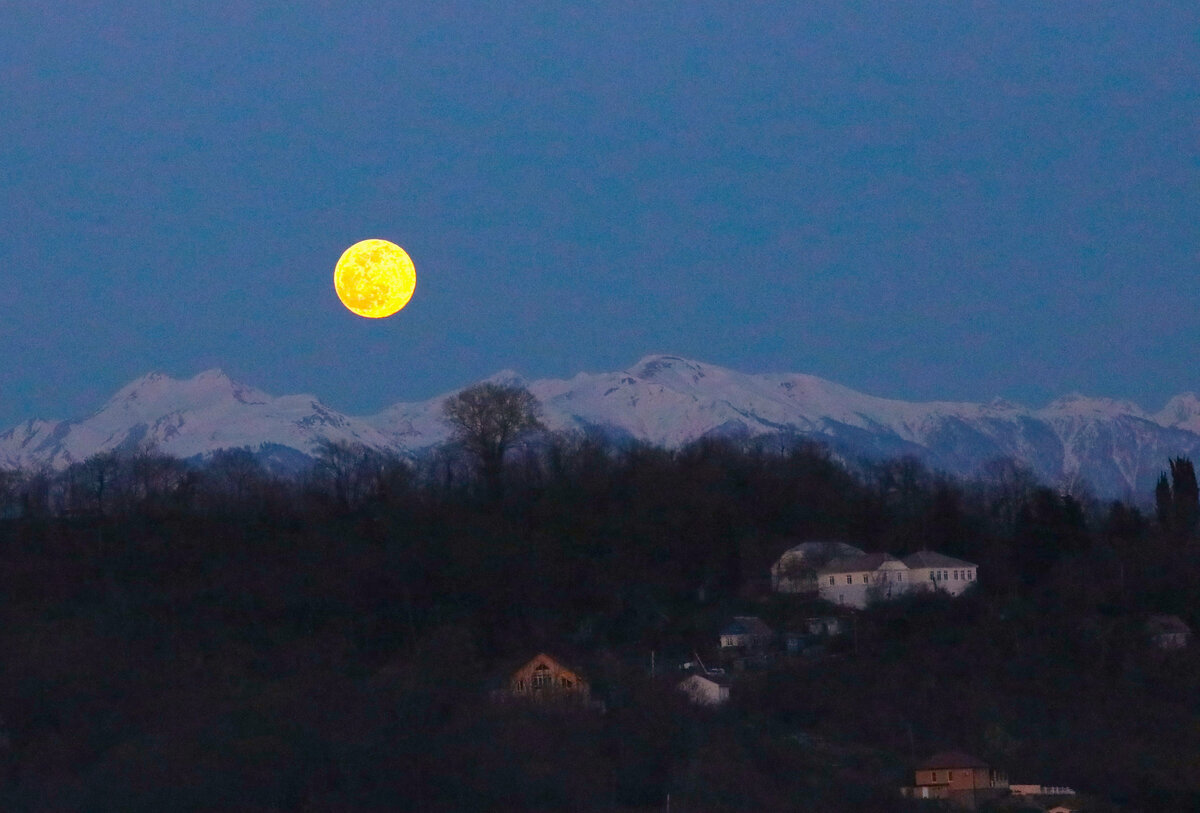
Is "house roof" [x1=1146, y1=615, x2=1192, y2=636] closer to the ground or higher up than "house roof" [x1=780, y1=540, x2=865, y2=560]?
closer to the ground

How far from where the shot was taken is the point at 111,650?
34.4m

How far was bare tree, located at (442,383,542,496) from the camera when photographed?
54625mm

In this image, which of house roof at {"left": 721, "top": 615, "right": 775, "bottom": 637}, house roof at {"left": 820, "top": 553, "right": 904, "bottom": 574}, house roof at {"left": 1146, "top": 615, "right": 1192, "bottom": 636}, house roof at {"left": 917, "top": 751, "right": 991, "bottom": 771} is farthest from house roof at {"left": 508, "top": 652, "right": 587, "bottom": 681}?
house roof at {"left": 1146, "top": 615, "right": 1192, "bottom": 636}

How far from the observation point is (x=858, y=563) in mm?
41656

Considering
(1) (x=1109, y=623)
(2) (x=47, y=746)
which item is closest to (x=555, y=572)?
(1) (x=1109, y=623)

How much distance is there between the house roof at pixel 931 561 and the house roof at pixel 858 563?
0.29 meters

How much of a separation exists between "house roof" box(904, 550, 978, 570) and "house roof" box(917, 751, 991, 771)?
11.9 metres

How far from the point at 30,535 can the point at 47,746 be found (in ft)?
57.0

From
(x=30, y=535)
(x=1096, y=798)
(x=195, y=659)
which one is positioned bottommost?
(x=1096, y=798)

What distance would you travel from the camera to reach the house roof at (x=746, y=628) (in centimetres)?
3809

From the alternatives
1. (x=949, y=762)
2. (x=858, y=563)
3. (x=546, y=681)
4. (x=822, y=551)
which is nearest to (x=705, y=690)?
(x=546, y=681)

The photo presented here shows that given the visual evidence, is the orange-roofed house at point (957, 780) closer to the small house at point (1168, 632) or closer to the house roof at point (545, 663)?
the house roof at point (545, 663)

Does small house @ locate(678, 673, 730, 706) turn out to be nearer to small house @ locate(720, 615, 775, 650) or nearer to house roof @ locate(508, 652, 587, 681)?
house roof @ locate(508, 652, 587, 681)

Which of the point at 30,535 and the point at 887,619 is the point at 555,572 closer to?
the point at 887,619
